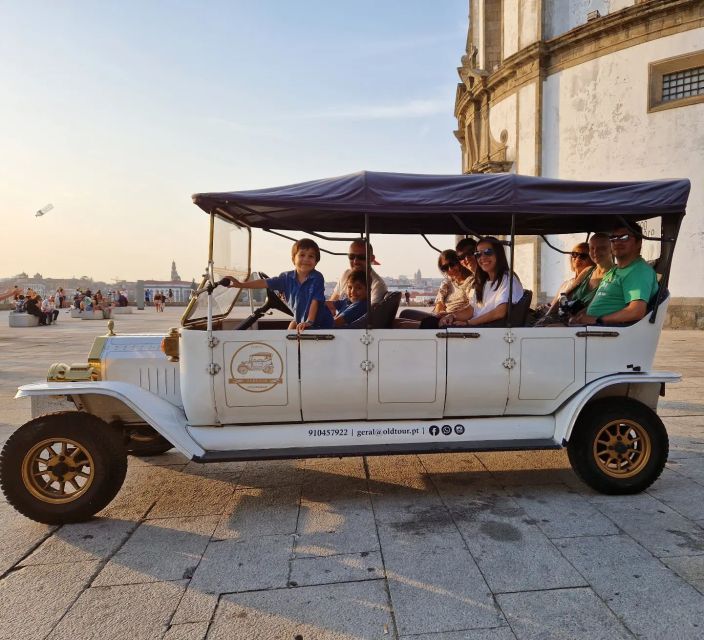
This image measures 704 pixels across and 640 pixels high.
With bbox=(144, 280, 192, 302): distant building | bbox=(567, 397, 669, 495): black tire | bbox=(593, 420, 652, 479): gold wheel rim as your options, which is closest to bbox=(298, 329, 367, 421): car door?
bbox=(567, 397, 669, 495): black tire

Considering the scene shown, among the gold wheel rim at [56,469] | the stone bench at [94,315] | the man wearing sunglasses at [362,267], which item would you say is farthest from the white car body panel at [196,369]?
the stone bench at [94,315]

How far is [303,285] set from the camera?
4215mm

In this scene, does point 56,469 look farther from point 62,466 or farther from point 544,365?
point 544,365

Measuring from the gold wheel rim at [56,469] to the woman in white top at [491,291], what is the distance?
117 inches

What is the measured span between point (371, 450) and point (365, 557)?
0.86 meters

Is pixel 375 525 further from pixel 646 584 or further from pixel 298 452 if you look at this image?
pixel 646 584

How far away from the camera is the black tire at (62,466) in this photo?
3566mm

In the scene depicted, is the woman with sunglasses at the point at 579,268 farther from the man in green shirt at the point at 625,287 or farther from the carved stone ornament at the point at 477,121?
the carved stone ornament at the point at 477,121

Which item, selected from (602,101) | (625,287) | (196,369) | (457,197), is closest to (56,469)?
(196,369)

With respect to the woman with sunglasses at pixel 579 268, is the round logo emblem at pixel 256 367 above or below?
below

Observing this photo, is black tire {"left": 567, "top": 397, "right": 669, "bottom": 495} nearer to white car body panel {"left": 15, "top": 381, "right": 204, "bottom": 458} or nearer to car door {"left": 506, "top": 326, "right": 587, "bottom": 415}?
car door {"left": 506, "top": 326, "right": 587, "bottom": 415}

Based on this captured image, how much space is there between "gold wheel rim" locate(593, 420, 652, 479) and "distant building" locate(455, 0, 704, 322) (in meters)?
13.2

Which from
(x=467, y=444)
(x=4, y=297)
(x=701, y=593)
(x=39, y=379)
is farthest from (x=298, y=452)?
(x=4, y=297)

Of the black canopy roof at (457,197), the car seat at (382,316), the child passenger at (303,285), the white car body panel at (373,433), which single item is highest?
the black canopy roof at (457,197)
